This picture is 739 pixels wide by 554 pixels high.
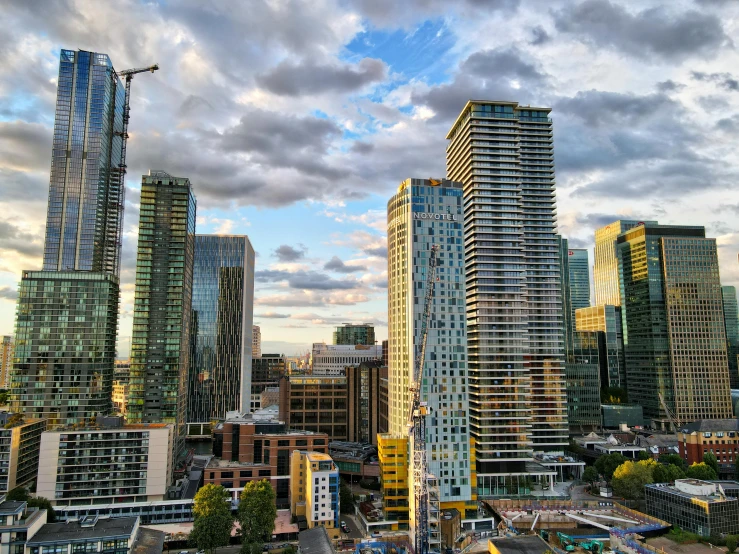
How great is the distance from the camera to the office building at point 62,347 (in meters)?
154

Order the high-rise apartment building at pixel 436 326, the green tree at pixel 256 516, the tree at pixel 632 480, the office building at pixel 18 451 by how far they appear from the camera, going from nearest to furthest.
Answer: the green tree at pixel 256 516
the office building at pixel 18 451
the high-rise apartment building at pixel 436 326
the tree at pixel 632 480

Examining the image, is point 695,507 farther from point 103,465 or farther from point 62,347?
point 62,347

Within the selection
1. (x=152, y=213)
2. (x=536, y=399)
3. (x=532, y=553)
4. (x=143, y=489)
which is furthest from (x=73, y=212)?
(x=532, y=553)

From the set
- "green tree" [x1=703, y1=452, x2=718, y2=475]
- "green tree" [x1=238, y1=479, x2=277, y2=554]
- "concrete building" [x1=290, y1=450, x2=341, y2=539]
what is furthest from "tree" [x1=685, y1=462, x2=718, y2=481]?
"green tree" [x1=238, y1=479, x2=277, y2=554]

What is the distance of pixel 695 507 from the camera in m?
109

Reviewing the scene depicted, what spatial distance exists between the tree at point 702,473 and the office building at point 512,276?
32.3 metres

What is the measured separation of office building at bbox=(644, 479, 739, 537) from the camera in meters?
107

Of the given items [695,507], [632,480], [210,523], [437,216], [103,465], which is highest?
[437,216]

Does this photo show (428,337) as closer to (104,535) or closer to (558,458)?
(558,458)

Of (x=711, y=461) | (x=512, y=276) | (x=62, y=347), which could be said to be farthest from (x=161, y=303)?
(x=711, y=461)

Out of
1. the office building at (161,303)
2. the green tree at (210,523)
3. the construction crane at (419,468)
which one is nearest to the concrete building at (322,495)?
the construction crane at (419,468)

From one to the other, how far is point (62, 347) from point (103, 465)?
53.0 m

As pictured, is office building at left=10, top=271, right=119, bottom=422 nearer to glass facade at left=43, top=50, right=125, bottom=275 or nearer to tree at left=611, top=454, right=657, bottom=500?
glass facade at left=43, top=50, right=125, bottom=275

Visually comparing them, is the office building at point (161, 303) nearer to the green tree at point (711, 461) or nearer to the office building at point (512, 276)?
the office building at point (512, 276)
